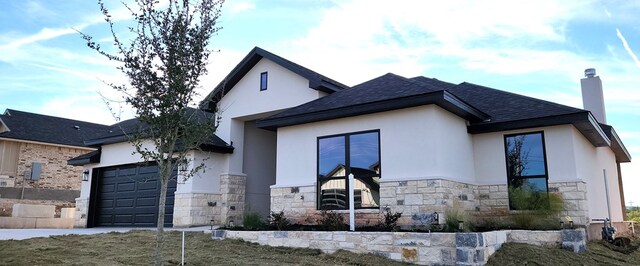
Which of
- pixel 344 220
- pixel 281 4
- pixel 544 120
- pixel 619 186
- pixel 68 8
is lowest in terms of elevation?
pixel 344 220

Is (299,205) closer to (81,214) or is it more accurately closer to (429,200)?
(429,200)

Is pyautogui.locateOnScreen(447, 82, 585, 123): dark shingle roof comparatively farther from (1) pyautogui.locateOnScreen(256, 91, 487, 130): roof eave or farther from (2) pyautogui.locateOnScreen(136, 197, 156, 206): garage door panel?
(2) pyautogui.locateOnScreen(136, 197, 156, 206): garage door panel

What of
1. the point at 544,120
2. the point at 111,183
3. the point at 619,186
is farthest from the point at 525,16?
the point at 111,183

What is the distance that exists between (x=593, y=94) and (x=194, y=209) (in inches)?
545

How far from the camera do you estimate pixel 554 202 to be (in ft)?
33.4

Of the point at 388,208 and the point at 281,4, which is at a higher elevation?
the point at 281,4

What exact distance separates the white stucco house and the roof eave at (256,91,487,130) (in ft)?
0.09

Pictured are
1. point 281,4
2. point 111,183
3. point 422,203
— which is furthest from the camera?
point 111,183

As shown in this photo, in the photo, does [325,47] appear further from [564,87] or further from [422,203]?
[564,87]

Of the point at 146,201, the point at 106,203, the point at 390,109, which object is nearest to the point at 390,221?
the point at 390,109

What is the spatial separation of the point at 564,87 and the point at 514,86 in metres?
1.78

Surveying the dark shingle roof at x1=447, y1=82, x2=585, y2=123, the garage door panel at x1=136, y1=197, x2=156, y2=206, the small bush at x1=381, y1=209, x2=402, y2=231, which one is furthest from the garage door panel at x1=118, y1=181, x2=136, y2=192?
the dark shingle roof at x1=447, y1=82, x2=585, y2=123

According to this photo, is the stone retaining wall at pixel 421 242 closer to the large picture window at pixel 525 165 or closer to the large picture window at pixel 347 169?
the large picture window at pixel 525 165

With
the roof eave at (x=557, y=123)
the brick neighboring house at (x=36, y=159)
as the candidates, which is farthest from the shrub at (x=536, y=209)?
the brick neighboring house at (x=36, y=159)
